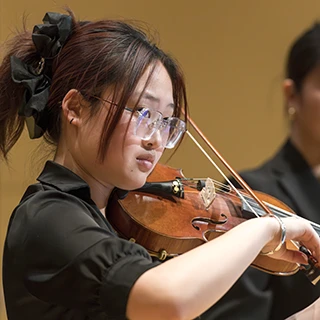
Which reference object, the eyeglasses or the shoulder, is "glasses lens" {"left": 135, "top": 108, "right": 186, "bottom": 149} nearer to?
the eyeglasses

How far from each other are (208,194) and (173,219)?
5.2 inches

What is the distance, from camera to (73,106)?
3.26 ft

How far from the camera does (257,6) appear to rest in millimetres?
2307

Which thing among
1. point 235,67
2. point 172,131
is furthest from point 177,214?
point 235,67

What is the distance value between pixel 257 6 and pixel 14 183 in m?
1.10

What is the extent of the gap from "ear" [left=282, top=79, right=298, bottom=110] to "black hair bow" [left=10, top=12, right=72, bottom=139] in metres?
0.72

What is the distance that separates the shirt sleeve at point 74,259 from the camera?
Result: 0.76 m

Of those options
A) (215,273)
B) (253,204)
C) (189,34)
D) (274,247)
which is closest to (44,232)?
(215,273)

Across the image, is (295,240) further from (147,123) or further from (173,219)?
(147,123)

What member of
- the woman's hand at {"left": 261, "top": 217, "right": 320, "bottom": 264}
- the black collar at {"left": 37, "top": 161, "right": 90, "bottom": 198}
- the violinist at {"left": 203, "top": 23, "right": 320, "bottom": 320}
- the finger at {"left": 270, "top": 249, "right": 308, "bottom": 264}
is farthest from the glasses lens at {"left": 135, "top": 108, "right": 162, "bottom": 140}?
the violinist at {"left": 203, "top": 23, "right": 320, "bottom": 320}

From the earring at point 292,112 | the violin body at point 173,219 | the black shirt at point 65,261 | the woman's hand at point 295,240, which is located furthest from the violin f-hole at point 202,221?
the earring at point 292,112

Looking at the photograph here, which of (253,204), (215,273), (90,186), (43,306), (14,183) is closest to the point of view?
(215,273)

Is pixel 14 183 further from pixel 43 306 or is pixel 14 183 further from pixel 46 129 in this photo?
pixel 43 306

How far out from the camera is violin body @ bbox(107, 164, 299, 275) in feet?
3.49
